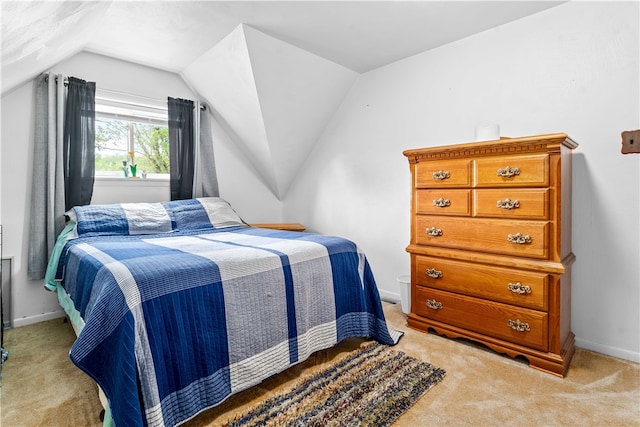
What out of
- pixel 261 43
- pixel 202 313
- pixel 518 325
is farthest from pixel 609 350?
pixel 261 43

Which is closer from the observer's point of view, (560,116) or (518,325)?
(518,325)

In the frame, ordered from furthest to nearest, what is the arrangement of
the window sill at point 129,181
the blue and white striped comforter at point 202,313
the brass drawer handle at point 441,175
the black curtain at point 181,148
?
the black curtain at point 181,148
the window sill at point 129,181
the brass drawer handle at point 441,175
the blue and white striped comforter at point 202,313

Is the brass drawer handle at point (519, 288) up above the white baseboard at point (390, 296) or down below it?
above

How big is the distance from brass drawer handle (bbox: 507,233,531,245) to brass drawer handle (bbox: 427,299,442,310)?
0.62 meters

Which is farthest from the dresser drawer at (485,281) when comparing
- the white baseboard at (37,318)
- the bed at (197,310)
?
the white baseboard at (37,318)

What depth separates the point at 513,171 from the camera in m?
1.94

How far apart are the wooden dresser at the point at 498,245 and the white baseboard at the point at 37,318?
272 cm

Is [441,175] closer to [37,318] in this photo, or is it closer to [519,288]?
[519,288]

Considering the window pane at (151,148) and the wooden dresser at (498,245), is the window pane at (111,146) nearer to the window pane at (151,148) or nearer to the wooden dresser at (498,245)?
the window pane at (151,148)

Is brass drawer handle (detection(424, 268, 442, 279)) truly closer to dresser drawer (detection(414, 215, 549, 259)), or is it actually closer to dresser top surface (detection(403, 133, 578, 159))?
dresser drawer (detection(414, 215, 549, 259))

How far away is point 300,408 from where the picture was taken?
1.51 m

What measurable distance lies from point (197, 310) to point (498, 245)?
1660mm

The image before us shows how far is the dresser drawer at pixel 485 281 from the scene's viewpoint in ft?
6.15

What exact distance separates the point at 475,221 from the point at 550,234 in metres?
0.39
